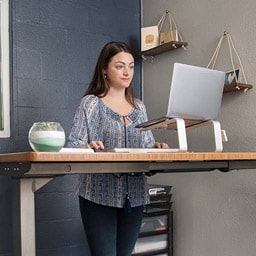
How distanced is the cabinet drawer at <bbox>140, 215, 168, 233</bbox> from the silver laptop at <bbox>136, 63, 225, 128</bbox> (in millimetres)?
1189

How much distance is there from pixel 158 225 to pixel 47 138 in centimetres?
175

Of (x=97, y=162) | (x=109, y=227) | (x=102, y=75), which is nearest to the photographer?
(x=97, y=162)

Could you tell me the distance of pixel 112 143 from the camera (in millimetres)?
1869

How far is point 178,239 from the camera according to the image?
9.48ft

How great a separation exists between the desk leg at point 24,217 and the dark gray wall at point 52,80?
1540 mm

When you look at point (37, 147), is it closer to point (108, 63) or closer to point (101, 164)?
point (101, 164)

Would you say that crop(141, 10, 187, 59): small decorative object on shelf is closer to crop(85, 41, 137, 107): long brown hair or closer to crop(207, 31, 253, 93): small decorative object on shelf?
crop(207, 31, 253, 93): small decorative object on shelf

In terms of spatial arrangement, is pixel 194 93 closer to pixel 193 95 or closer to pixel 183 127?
pixel 193 95

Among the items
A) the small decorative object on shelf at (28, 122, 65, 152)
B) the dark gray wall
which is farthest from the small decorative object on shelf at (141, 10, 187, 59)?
the small decorative object on shelf at (28, 122, 65, 152)

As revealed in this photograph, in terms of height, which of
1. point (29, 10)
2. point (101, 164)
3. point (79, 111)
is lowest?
point (101, 164)

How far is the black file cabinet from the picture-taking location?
2732 mm

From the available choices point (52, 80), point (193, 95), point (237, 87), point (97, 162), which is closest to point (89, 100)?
point (193, 95)

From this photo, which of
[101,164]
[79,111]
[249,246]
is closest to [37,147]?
[101,164]

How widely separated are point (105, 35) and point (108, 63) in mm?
1246
